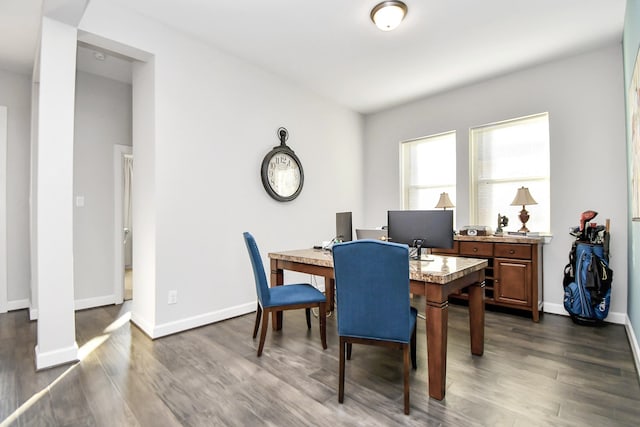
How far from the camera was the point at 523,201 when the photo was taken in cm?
360

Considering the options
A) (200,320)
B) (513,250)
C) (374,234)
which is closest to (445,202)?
(513,250)

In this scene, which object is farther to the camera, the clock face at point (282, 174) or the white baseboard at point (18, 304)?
the clock face at point (282, 174)

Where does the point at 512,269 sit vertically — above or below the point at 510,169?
below

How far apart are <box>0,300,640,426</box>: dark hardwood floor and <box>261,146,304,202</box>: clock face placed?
1.68 m

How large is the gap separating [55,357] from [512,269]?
4.12 metres

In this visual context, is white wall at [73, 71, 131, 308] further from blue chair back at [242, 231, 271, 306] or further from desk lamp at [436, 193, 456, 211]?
desk lamp at [436, 193, 456, 211]

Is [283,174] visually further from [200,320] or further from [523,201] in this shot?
[523,201]

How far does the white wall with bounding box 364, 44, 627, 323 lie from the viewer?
10.5ft

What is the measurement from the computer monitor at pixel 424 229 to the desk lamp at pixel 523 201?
1.68 metres

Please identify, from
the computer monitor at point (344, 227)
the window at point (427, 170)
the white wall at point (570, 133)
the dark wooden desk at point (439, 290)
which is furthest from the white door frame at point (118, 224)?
the white wall at point (570, 133)

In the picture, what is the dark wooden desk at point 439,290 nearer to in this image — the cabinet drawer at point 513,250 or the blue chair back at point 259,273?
the blue chair back at point 259,273

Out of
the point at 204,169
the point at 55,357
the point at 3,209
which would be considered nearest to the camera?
the point at 55,357

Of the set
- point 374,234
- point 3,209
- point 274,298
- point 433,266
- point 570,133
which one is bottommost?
point 274,298

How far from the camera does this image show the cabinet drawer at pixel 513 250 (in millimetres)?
3369
